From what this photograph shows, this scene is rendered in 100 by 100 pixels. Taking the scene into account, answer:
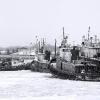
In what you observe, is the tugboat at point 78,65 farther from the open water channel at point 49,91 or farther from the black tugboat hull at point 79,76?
the open water channel at point 49,91

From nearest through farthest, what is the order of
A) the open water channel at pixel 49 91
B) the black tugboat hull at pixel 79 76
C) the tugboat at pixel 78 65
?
the open water channel at pixel 49 91 < the black tugboat hull at pixel 79 76 < the tugboat at pixel 78 65

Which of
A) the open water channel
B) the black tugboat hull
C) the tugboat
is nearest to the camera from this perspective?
the open water channel

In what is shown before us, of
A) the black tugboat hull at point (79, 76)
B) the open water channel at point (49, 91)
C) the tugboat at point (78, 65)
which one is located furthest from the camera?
the tugboat at point (78, 65)

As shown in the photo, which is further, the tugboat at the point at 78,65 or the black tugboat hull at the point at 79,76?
the tugboat at the point at 78,65

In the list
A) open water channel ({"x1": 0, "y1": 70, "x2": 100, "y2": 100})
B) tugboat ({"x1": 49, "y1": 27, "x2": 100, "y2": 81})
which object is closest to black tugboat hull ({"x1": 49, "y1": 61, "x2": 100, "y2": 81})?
tugboat ({"x1": 49, "y1": 27, "x2": 100, "y2": 81})

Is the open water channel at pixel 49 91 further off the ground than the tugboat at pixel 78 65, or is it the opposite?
the tugboat at pixel 78 65

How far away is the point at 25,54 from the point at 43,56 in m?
11.7

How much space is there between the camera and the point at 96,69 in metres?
39.8

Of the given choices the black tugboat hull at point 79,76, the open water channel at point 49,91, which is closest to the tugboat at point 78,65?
the black tugboat hull at point 79,76

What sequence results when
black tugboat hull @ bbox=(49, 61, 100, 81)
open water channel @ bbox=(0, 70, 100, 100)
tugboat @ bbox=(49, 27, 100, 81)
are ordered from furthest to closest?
tugboat @ bbox=(49, 27, 100, 81) → black tugboat hull @ bbox=(49, 61, 100, 81) → open water channel @ bbox=(0, 70, 100, 100)

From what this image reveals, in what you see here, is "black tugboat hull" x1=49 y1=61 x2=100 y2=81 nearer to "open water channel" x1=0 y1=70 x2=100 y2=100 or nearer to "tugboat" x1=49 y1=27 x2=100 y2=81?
"tugboat" x1=49 y1=27 x2=100 y2=81

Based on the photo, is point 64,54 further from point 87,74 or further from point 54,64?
point 87,74

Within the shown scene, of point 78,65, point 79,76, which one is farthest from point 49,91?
point 78,65

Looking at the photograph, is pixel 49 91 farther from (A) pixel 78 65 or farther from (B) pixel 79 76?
(A) pixel 78 65
